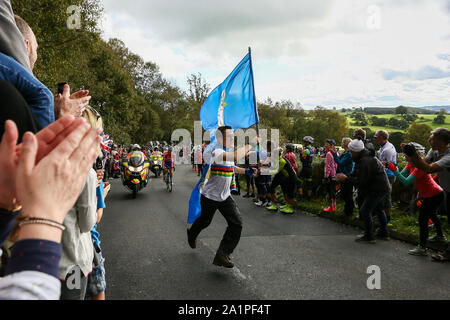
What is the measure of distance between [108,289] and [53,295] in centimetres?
324

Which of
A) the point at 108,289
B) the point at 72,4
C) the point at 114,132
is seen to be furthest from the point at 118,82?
the point at 108,289

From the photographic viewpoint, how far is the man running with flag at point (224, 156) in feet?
14.6

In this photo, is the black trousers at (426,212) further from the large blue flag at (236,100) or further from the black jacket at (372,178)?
the large blue flag at (236,100)

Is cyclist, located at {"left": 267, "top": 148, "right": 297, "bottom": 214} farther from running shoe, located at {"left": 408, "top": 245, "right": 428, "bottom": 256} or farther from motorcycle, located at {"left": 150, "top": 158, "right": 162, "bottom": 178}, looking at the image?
motorcycle, located at {"left": 150, "top": 158, "right": 162, "bottom": 178}

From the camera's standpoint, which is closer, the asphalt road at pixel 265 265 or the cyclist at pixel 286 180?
the asphalt road at pixel 265 265

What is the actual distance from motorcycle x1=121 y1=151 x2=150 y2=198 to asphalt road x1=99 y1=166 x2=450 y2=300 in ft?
11.8

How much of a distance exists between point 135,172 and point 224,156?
719 centimetres

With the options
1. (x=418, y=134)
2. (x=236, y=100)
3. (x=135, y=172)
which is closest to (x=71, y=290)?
(x=236, y=100)

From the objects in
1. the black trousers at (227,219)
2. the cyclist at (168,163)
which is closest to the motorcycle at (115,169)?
the cyclist at (168,163)

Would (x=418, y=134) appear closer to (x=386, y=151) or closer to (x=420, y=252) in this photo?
(x=386, y=151)

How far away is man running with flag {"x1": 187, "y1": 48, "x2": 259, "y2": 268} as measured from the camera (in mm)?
4461

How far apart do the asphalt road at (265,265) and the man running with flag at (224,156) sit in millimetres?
460

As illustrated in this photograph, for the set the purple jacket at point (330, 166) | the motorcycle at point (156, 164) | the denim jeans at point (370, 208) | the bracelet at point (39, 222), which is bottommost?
the motorcycle at point (156, 164)
